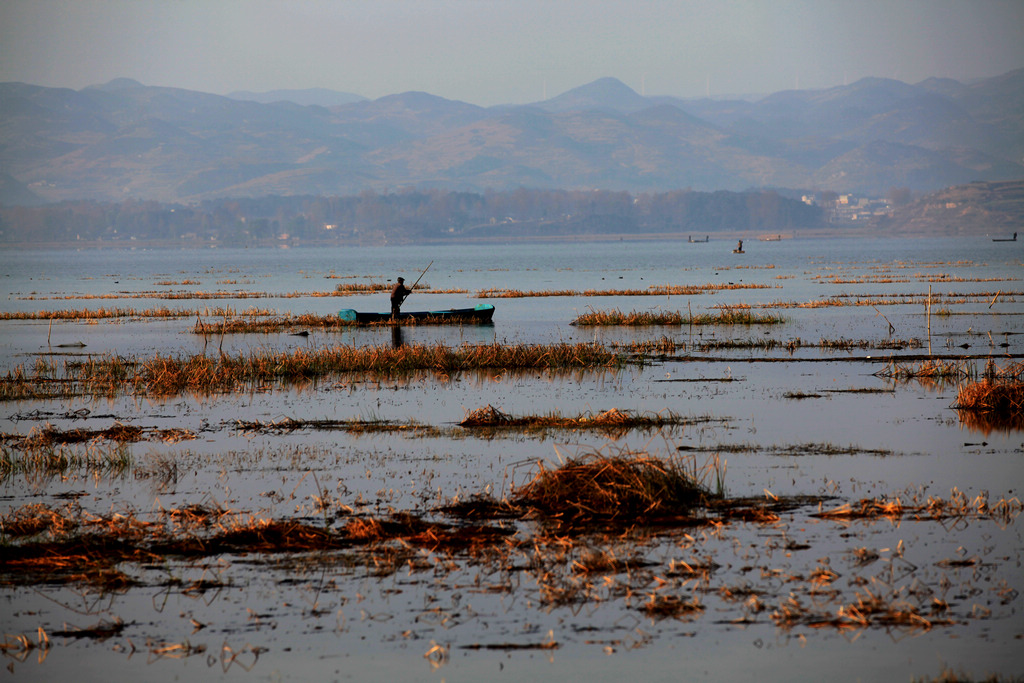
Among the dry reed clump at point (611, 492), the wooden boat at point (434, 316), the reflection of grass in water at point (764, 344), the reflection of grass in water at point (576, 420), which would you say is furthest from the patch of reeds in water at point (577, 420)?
the wooden boat at point (434, 316)

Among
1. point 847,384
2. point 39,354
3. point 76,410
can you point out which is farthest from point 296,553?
point 39,354

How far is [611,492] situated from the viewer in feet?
44.8

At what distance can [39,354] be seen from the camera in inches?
1537

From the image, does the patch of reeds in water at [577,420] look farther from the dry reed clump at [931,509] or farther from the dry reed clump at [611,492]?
the dry reed clump at [931,509]

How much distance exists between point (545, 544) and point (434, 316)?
34605mm

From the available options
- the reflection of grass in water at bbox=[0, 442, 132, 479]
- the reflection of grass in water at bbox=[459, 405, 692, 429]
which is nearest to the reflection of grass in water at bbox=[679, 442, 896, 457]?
the reflection of grass in water at bbox=[459, 405, 692, 429]

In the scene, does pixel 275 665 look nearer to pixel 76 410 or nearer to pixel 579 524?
pixel 579 524

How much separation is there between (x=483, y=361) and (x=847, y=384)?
35.4 feet

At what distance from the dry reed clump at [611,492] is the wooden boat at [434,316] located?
3097cm

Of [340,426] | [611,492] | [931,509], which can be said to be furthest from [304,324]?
[931,509]

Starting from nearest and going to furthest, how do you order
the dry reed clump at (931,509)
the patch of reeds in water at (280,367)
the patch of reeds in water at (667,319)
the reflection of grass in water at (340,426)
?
the dry reed clump at (931,509), the reflection of grass in water at (340,426), the patch of reeds in water at (280,367), the patch of reeds in water at (667,319)

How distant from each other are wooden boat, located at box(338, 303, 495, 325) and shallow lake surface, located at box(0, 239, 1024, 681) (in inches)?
581

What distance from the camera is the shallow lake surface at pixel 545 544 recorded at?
31.0ft

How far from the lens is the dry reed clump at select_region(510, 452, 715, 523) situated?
44.7 feet
